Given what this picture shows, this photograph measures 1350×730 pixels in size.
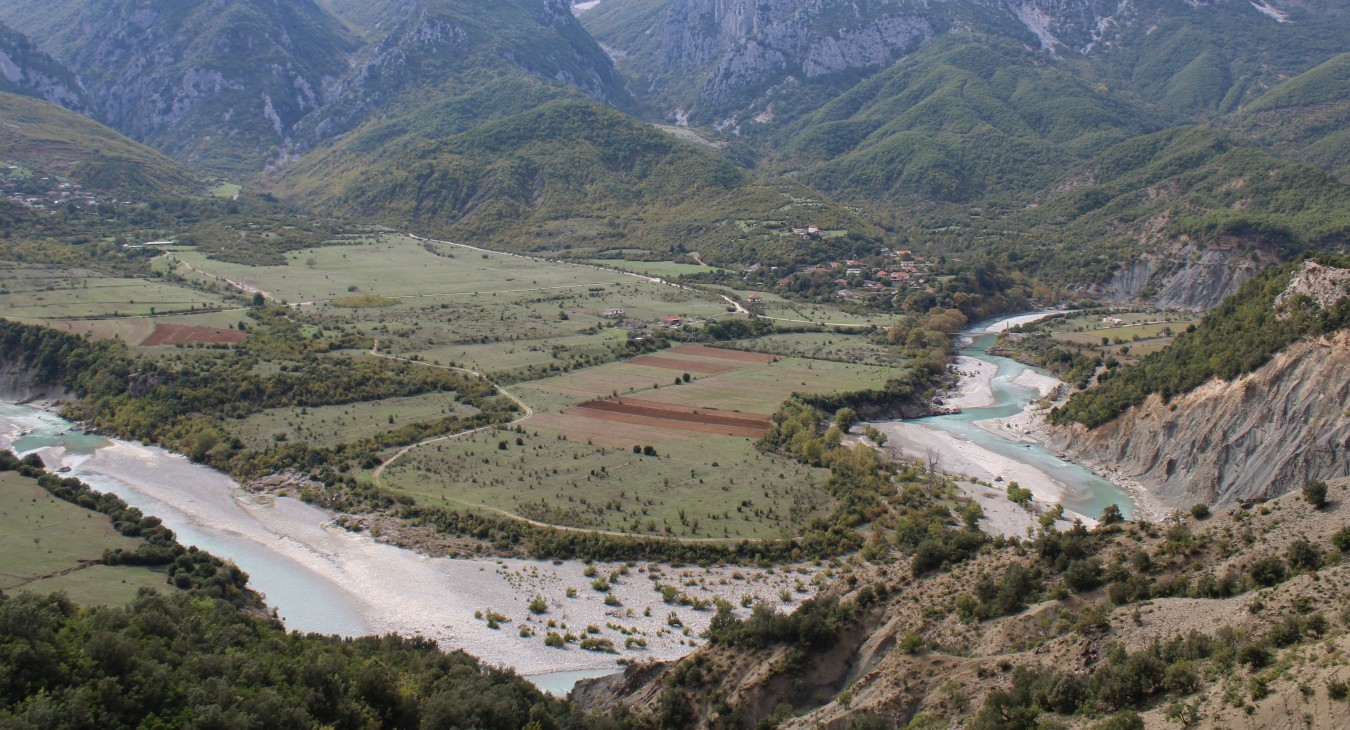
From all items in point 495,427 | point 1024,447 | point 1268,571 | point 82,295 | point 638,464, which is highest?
point 1268,571

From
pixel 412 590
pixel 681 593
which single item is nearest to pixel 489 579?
pixel 412 590

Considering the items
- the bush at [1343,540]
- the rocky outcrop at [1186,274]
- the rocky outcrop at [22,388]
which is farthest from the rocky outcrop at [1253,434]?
the rocky outcrop at [22,388]

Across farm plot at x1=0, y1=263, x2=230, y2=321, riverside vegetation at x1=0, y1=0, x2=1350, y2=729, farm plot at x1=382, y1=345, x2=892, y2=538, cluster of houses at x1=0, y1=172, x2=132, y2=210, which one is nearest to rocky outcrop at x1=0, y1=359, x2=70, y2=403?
riverside vegetation at x1=0, y1=0, x2=1350, y2=729

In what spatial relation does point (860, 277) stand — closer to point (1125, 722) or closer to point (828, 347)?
point (828, 347)

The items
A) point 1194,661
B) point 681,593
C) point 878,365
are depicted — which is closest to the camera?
point 1194,661

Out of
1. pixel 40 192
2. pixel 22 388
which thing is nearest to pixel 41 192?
pixel 40 192

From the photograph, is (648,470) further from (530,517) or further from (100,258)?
(100,258)
